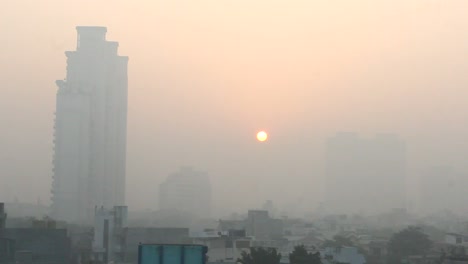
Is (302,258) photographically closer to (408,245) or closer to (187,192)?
(408,245)

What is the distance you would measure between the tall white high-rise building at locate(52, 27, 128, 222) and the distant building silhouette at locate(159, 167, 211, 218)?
4347 millimetres

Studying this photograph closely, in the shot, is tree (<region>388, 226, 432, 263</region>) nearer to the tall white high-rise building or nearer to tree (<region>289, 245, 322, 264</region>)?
tree (<region>289, 245, 322, 264</region>)

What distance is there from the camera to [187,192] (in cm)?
5481

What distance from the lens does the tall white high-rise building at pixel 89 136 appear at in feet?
146

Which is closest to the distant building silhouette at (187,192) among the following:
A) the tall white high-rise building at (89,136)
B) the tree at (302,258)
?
the tall white high-rise building at (89,136)

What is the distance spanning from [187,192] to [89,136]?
10287 mm

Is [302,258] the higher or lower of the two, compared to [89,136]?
lower

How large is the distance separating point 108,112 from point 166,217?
10225 mm

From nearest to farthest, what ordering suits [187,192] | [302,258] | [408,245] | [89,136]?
[302,258] → [408,245] → [89,136] → [187,192]

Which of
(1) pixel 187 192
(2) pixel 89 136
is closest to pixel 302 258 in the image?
(2) pixel 89 136

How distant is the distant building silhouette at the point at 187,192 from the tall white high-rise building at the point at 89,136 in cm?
435

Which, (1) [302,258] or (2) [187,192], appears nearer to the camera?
(1) [302,258]

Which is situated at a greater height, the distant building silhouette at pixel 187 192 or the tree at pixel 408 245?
the distant building silhouette at pixel 187 192

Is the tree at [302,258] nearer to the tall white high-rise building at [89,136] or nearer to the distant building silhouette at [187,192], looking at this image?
the tall white high-rise building at [89,136]
